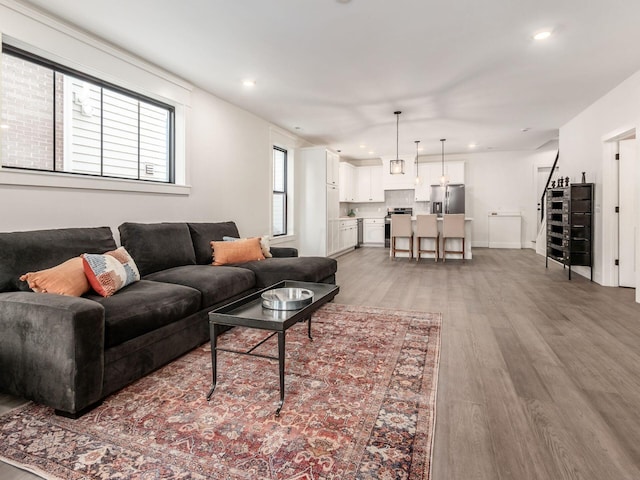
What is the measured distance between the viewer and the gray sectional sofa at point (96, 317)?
173 centimetres

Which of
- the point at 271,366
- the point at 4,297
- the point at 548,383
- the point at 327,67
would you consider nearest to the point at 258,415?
the point at 271,366

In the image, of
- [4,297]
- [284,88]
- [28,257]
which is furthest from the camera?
[284,88]

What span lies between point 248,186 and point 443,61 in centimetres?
308

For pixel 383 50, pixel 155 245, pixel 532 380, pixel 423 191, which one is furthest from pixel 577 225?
pixel 155 245

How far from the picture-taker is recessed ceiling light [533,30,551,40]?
3.05 metres

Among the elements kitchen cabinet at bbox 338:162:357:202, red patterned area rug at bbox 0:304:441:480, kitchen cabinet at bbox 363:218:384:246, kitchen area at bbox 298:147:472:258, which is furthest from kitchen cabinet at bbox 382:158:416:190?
red patterned area rug at bbox 0:304:441:480

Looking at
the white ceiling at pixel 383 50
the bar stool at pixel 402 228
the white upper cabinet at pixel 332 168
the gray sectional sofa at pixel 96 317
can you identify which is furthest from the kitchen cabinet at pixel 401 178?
the gray sectional sofa at pixel 96 317

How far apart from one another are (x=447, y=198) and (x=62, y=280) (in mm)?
8730

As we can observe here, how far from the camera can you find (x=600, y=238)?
492cm

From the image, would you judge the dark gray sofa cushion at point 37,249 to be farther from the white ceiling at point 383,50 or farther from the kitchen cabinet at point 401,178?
the kitchen cabinet at point 401,178

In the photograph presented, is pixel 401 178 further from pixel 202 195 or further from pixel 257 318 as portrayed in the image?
pixel 257 318

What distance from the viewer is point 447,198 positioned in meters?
9.27

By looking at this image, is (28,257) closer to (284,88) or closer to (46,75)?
(46,75)

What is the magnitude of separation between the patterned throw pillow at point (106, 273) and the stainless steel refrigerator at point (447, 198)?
798 cm
